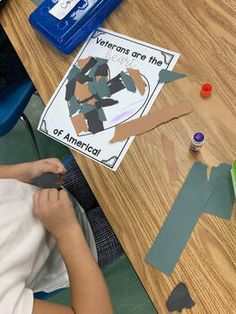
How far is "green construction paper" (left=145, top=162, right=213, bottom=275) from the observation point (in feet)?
2.21

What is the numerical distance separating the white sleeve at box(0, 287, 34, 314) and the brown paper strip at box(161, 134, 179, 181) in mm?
324

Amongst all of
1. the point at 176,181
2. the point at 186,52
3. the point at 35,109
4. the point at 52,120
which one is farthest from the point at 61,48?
the point at 35,109

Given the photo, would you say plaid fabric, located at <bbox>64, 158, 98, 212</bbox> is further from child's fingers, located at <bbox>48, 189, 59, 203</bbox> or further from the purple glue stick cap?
the purple glue stick cap

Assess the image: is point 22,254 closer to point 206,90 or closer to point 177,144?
point 177,144

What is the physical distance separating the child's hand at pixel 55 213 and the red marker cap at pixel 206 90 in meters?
0.34

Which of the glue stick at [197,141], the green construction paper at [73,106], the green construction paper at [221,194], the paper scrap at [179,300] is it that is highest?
the glue stick at [197,141]

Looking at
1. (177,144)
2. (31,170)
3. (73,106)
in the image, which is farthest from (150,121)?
(31,170)

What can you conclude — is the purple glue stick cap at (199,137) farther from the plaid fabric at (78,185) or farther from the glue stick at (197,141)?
the plaid fabric at (78,185)

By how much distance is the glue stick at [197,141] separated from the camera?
2.35 feet

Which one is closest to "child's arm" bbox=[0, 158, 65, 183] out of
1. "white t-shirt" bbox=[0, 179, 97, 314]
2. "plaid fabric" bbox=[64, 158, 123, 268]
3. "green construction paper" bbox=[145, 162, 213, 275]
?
"white t-shirt" bbox=[0, 179, 97, 314]

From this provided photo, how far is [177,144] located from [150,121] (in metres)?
0.07

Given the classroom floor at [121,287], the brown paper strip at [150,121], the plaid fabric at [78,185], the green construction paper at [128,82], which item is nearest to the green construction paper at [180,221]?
the brown paper strip at [150,121]

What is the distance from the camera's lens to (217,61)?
798 millimetres

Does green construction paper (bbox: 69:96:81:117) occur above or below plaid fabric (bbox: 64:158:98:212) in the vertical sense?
above
